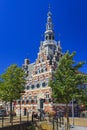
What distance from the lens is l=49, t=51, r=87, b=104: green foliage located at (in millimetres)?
28406

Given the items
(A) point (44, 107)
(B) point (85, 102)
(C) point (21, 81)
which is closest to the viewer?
(B) point (85, 102)

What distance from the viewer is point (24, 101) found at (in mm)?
64250

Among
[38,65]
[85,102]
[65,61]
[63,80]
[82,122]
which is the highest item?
[38,65]

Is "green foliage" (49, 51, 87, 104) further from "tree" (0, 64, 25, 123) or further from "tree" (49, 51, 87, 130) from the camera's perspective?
"tree" (0, 64, 25, 123)

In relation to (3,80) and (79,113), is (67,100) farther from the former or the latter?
(79,113)

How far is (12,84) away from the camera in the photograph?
120ft

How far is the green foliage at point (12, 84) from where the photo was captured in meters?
36.5

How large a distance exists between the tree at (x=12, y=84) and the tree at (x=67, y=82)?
8.58m

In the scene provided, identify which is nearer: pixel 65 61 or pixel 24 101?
pixel 65 61

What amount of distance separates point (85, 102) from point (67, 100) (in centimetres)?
204

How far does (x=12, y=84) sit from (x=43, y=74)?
2256cm

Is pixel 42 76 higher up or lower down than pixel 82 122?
higher up

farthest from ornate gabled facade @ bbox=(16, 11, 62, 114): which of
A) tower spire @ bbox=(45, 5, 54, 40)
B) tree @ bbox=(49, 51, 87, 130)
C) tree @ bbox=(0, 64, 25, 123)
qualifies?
tree @ bbox=(49, 51, 87, 130)

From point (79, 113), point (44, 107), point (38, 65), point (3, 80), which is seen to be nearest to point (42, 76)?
point (38, 65)
